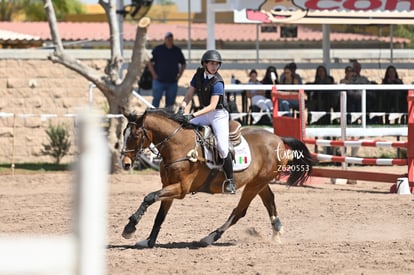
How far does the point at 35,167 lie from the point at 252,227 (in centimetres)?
990

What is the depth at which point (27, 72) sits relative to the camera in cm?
2205

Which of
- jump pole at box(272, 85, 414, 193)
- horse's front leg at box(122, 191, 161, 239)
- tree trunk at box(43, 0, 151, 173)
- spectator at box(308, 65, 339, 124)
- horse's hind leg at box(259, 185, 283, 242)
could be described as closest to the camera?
horse's front leg at box(122, 191, 161, 239)

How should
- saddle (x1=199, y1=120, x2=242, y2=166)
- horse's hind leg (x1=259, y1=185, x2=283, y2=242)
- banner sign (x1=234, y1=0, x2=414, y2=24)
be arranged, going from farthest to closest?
banner sign (x1=234, y1=0, x2=414, y2=24) < horse's hind leg (x1=259, y1=185, x2=283, y2=242) < saddle (x1=199, y1=120, x2=242, y2=166)

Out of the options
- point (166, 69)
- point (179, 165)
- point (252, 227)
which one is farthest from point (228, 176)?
point (166, 69)

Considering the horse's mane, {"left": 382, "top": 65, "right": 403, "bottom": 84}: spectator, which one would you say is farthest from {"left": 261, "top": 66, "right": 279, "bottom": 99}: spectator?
the horse's mane

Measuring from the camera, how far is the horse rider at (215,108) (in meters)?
10.5

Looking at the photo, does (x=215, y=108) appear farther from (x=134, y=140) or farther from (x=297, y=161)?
(x=297, y=161)

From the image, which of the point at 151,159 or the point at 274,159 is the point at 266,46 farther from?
the point at 274,159

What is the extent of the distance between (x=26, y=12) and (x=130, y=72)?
31.3 m

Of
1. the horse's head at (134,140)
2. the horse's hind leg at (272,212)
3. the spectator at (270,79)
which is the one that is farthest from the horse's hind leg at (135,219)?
the spectator at (270,79)

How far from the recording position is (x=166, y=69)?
20.2 meters

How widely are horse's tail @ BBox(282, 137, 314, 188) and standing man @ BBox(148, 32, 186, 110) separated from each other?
8.69m

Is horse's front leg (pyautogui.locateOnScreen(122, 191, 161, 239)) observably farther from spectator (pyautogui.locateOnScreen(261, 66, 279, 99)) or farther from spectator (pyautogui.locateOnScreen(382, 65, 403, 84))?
spectator (pyautogui.locateOnScreen(382, 65, 403, 84))

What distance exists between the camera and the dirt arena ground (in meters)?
8.92
